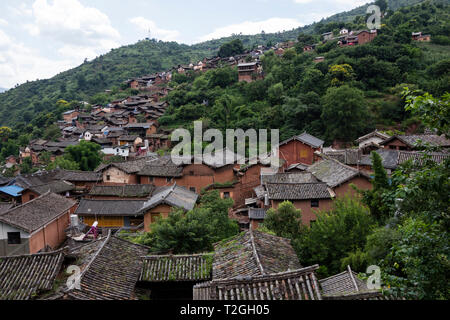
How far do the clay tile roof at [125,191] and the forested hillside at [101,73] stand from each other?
62287 millimetres

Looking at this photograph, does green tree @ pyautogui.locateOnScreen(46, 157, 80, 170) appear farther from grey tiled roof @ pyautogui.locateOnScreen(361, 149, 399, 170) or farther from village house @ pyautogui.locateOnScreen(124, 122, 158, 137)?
grey tiled roof @ pyautogui.locateOnScreen(361, 149, 399, 170)

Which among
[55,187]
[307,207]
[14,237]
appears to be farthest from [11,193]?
[307,207]

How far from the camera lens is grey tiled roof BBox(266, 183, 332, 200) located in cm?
1931

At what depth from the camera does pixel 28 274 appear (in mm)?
9109

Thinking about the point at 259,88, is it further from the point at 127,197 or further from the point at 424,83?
the point at 127,197

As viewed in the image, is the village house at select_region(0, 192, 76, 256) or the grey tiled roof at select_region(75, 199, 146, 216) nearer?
the village house at select_region(0, 192, 76, 256)

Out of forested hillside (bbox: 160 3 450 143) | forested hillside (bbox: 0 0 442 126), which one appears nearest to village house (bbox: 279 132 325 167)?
forested hillside (bbox: 160 3 450 143)

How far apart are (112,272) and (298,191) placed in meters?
12.6

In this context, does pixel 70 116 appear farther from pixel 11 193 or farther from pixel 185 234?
pixel 185 234

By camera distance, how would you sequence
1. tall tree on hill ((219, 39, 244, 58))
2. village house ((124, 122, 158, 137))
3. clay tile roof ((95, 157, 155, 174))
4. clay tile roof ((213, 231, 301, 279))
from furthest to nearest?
tall tree on hill ((219, 39, 244, 58)), village house ((124, 122, 158, 137)), clay tile roof ((95, 157, 155, 174)), clay tile roof ((213, 231, 301, 279))

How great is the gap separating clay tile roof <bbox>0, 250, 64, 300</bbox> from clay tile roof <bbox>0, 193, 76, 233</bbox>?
9106mm

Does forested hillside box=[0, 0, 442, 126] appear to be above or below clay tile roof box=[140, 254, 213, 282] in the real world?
above

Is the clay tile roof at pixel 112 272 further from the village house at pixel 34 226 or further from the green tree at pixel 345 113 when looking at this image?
the green tree at pixel 345 113
